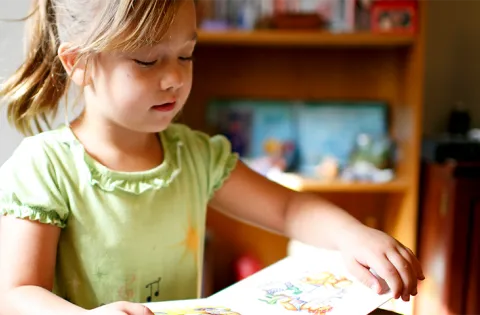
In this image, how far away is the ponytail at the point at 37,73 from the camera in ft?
2.15

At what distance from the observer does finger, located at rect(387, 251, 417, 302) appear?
60 cm

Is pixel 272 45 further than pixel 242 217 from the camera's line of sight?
Yes

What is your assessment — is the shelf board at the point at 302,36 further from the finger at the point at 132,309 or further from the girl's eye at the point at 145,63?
the finger at the point at 132,309

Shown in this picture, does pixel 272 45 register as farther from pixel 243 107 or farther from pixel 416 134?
pixel 416 134

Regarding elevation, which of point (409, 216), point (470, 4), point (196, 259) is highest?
point (470, 4)

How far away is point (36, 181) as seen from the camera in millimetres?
624

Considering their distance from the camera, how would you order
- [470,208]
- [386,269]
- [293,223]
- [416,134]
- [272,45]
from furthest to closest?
[272,45] → [416,134] → [470,208] → [293,223] → [386,269]

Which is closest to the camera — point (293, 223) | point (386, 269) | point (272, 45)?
point (386, 269)

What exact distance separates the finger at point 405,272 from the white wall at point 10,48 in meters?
0.44

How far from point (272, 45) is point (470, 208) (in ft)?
2.47

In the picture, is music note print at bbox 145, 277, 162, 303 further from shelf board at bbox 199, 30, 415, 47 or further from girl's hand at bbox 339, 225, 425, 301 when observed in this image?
shelf board at bbox 199, 30, 415, 47

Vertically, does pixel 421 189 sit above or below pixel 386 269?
below

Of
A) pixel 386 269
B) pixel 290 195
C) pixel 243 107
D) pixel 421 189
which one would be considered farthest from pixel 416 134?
pixel 386 269

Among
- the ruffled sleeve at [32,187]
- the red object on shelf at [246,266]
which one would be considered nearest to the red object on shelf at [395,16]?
the red object on shelf at [246,266]
